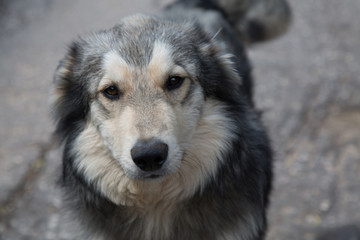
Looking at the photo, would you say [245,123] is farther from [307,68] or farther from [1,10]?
[1,10]

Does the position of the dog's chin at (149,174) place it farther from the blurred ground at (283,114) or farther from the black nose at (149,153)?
the blurred ground at (283,114)

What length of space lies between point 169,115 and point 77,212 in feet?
3.27

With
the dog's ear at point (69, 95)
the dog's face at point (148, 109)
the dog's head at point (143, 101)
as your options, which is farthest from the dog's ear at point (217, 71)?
the dog's ear at point (69, 95)

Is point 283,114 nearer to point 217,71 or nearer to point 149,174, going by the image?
point 217,71

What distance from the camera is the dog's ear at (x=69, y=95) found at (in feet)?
9.30

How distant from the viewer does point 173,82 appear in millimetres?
2643

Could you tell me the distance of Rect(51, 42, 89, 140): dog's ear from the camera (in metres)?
2.83

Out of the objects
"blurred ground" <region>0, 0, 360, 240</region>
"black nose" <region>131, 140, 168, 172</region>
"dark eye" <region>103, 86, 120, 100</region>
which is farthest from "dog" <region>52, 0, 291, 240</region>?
"blurred ground" <region>0, 0, 360, 240</region>

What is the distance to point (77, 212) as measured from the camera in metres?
2.99

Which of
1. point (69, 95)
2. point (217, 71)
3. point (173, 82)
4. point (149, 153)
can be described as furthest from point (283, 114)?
point (149, 153)

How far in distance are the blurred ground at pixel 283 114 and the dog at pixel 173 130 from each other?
29.8 inches

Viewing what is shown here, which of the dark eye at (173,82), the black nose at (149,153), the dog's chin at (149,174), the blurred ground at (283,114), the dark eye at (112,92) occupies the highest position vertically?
the dark eye at (112,92)

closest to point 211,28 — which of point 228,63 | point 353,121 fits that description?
point 228,63

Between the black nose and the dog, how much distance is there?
12 cm
